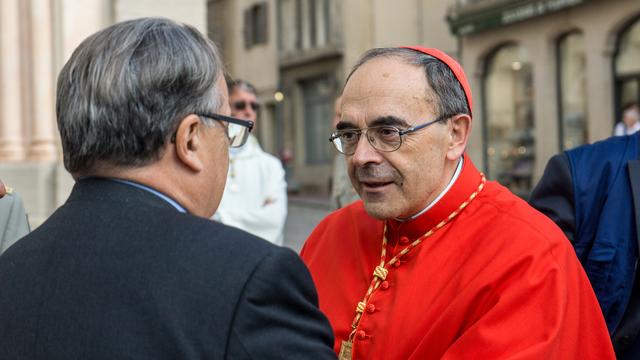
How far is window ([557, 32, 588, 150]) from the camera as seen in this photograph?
1633cm

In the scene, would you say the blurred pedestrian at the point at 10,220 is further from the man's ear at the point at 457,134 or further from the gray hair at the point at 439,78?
the man's ear at the point at 457,134

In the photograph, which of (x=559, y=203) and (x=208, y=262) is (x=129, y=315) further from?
(x=559, y=203)

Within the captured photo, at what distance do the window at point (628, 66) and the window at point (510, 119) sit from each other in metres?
2.36

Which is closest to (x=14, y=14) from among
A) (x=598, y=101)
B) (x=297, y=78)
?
(x=598, y=101)

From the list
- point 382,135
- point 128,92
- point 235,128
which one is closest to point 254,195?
point 382,135

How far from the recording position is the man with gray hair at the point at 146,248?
1327 millimetres

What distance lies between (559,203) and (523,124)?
1573 centimetres

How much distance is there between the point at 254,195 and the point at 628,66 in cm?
1198

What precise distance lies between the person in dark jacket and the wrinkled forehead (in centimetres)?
61

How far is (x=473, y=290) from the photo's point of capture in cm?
207

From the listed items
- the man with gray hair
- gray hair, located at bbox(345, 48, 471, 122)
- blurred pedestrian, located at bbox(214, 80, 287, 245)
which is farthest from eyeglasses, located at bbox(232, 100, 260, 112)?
the man with gray hair

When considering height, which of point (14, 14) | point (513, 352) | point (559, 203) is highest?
point (14, 14)

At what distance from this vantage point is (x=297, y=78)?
86.1 ft

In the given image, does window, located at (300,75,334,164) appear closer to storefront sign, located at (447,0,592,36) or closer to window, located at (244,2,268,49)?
window, located at (244,2,268,49)
